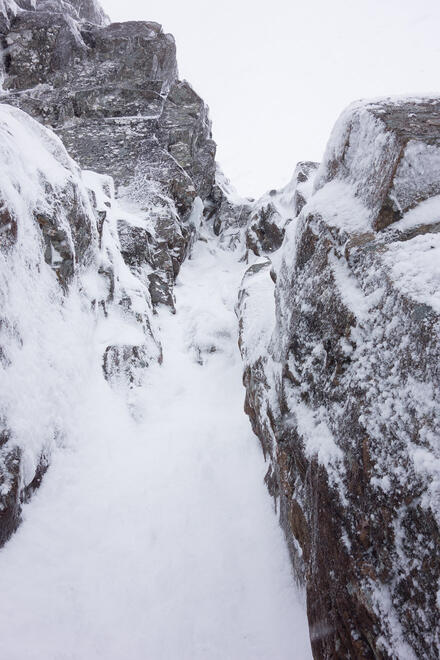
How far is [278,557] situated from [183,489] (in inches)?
83.7

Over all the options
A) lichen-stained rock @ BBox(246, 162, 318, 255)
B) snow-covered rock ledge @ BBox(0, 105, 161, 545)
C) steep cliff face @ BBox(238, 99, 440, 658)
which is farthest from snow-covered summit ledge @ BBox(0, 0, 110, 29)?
steep cliff face @ BBox(238, 99, 440, 658)

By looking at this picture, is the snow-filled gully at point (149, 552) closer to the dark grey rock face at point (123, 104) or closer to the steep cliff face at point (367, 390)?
the steep cliff face at point (367, 390)

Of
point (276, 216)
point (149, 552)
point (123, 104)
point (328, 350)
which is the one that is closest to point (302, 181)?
point (276, 216)

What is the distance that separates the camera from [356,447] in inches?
123

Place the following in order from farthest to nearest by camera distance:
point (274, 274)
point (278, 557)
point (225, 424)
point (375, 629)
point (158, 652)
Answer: point (225, 424) → point (274, 274) → point (278, 557) → point (158, 652) → point (375, 629)

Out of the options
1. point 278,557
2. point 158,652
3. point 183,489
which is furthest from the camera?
point 183,489

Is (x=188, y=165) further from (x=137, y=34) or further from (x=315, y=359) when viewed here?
(x=315, y=359)

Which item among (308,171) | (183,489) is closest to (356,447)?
(183,489)

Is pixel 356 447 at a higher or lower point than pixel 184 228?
higher

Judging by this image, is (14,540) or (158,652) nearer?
(158,652)

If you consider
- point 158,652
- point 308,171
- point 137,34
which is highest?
point 137,34

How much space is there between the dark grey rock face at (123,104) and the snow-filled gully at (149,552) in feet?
41.5

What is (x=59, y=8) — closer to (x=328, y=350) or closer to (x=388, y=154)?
(x=388, y=154)

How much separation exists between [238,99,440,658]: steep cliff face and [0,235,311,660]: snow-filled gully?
2.55 feet
